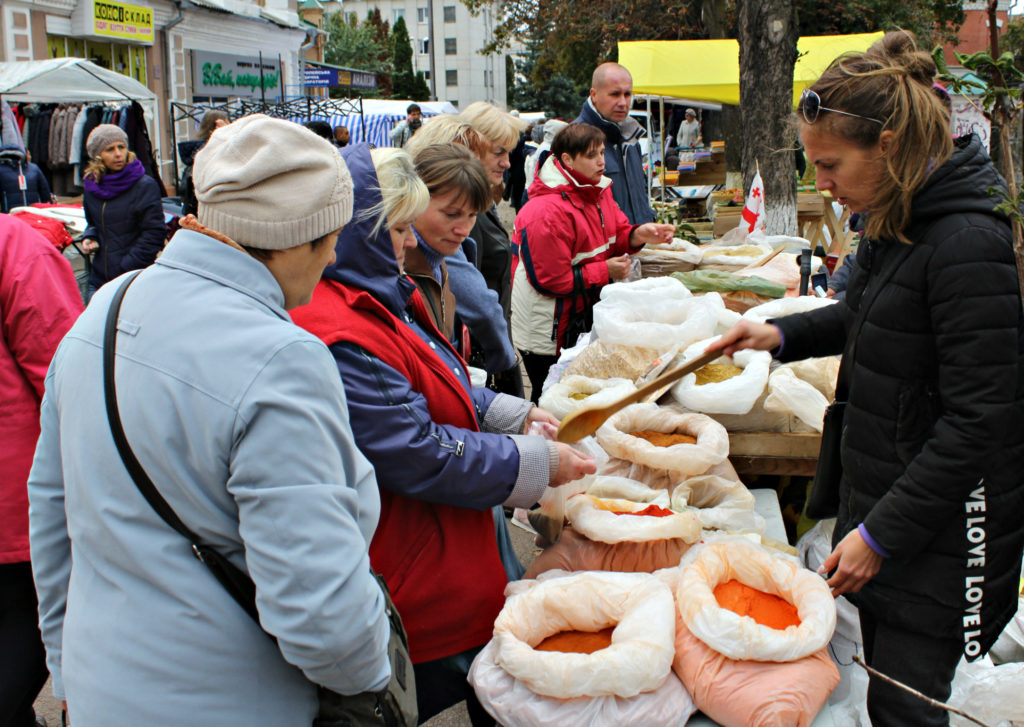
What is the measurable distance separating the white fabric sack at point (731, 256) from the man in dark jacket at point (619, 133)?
54 centimetres

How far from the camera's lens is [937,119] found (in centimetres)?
165

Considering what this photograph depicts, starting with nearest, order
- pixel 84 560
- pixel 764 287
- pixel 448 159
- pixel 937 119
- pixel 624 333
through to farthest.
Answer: pixel 84 560, pixel 937 119, pixel 448 159, pixel 624 333, pixel 764 287

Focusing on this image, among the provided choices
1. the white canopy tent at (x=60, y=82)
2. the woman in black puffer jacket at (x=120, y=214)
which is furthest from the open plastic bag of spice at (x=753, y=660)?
the white canopy tent at (x=60, y=82)

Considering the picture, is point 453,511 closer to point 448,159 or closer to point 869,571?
point 869,571

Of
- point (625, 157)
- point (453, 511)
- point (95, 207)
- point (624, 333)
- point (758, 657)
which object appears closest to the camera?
point (758, 657)

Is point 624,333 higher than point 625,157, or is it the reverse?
point 625,157

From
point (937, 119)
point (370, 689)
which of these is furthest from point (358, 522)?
point (937, 119)

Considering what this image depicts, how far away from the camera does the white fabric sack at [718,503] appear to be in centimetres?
252

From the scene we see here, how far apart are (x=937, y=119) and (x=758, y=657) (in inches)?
44.7

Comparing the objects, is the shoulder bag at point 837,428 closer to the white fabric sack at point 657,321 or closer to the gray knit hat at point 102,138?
→ the white fabric sack at point 657,321

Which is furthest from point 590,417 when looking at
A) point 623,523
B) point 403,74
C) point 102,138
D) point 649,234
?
point 403,74

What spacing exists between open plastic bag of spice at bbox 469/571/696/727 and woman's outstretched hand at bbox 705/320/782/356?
59 centimetres

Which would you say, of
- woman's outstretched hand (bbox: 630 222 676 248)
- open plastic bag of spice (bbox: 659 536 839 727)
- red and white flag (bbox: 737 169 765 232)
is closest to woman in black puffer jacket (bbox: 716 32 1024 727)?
open plastic bag of spice (bbox: 659 536 839 727)

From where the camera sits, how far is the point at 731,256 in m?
4.92
